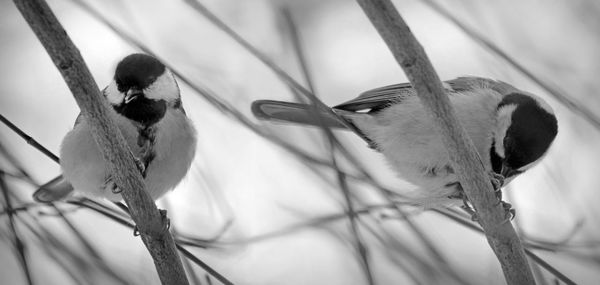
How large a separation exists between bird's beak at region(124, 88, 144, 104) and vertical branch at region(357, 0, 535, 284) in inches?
43.9

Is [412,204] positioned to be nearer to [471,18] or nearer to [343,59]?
[471,18]

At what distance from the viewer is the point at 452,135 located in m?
1.28

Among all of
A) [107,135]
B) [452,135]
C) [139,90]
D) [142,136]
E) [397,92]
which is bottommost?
[452,135]

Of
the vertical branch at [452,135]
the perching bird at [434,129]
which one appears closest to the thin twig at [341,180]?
the vertical branch at [452,135]

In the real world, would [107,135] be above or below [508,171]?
above

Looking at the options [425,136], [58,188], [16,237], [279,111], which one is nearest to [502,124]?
[425,136]

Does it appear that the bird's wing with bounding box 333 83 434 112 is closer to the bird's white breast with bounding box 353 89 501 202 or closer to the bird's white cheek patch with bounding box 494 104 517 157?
the bird's white breast with bounding box 353 89 501 202

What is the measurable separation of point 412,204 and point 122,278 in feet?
2.94

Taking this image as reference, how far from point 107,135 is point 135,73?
2.93 feet

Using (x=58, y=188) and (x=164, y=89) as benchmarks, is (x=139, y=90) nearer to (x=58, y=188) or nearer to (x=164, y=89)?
(x=164, y=89)

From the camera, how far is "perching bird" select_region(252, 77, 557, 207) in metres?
2.08

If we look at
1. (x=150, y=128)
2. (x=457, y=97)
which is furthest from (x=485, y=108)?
(x=150, y=128)

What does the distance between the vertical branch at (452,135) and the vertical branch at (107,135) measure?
483 millimetres

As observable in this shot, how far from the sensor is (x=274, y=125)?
209cm
